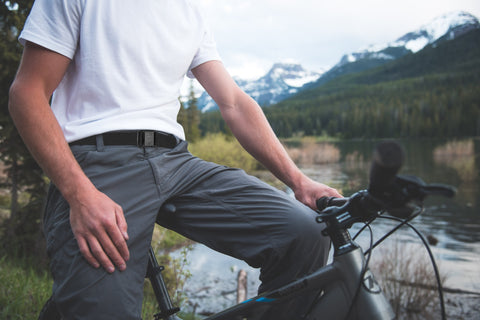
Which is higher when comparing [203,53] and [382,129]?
[203,53]

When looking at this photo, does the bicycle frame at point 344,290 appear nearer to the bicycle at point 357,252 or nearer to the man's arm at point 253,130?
the bicycle at point 357,252

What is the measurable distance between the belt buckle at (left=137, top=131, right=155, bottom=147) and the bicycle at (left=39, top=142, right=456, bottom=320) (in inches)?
26.0

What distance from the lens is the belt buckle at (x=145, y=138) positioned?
1396mm

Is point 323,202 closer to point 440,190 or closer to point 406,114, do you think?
point 440,190

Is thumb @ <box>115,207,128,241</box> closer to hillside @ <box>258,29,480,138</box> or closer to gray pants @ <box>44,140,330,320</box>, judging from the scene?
gray pants @ <box>44,140,330,320</box>

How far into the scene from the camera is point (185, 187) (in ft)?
4.79

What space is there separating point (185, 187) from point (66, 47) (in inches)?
25.3

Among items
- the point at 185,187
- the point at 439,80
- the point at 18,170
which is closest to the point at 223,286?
the point at 18,170

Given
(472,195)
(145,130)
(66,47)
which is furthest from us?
(472,195)

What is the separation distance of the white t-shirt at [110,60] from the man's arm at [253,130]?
27 centimetres

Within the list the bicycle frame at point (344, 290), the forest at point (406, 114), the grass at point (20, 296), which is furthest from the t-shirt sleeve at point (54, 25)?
the forest at point (406, 114)

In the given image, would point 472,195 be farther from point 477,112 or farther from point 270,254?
point 477,112

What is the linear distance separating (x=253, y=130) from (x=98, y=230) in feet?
2.58

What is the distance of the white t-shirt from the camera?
1.30m
